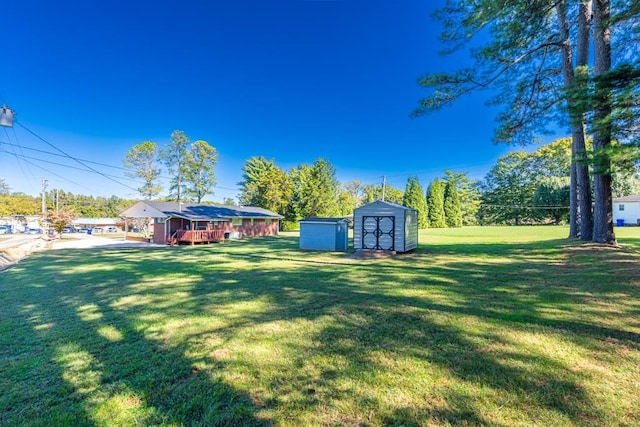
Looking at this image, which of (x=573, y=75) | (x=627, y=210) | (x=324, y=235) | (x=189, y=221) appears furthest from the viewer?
(x=627, y=210)

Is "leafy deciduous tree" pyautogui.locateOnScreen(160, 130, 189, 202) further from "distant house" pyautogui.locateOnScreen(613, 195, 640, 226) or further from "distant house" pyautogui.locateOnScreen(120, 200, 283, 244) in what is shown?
"distant house" pyautogui.locateOnScreen(613, 195, 640, 226)

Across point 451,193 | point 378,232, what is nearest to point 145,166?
point 378,232

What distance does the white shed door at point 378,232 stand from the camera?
12.6m

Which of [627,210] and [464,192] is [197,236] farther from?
[627,210]

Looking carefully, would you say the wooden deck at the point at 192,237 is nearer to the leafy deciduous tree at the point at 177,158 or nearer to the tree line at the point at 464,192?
the tree line at the point at 464,192

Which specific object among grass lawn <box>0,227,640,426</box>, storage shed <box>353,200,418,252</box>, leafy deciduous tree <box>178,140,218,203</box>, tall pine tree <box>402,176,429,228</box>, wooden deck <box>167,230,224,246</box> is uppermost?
leafy deciduous tree <box>178,140,218,203</box>

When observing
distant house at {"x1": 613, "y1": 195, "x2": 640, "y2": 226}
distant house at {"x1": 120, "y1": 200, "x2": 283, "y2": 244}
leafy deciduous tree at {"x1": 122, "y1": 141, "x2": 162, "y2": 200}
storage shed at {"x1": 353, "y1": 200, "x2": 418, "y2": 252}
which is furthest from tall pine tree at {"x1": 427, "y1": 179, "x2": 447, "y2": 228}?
leafy deciduous tree at {"x1": 122, "y1": 141, "x2": 162, "y2": 200}

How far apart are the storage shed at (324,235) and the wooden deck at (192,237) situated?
8871mm

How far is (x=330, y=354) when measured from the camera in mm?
3135

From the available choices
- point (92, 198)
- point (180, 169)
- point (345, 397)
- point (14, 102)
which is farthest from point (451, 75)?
point (92, 198)

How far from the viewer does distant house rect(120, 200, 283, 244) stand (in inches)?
802

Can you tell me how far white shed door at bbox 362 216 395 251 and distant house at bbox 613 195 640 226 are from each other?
3243cm

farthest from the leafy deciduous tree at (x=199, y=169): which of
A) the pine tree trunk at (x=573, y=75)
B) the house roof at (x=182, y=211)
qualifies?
the pine tree trunk at (x=573, y=75)

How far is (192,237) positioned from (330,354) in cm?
1905
